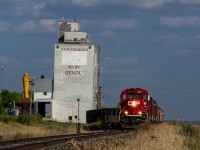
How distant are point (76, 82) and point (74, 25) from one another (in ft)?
74.2

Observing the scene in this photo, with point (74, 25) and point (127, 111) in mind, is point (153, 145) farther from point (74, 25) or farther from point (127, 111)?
point (74, 25)

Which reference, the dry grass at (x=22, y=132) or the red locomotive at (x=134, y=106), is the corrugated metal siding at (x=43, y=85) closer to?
the dry grass at (x=22, y=132)

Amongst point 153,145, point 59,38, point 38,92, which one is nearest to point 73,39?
point 59,38

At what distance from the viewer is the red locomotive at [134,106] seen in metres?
45.1

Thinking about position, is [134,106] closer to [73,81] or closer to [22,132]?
[22,132]

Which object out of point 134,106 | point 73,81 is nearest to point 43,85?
point 73,81

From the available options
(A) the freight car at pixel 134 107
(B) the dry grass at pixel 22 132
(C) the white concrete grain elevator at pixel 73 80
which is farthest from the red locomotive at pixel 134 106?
(C) the white concrete grain elevator at pixel 73 80

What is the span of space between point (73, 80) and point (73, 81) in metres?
0.30

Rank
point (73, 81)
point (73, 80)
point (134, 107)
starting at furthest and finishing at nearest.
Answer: point (73, 80)
point (73, 81)
point (134, 107)

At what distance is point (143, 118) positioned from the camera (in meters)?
45.0

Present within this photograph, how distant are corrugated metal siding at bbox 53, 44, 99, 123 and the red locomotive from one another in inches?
2638

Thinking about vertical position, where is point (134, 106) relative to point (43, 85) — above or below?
below

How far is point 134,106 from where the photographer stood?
4550 cm

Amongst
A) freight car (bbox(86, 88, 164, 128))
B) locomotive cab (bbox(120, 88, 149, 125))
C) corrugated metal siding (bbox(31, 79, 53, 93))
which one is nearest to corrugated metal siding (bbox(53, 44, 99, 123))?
corrugated metal siding (bbox(31, 79, 53, 93))
